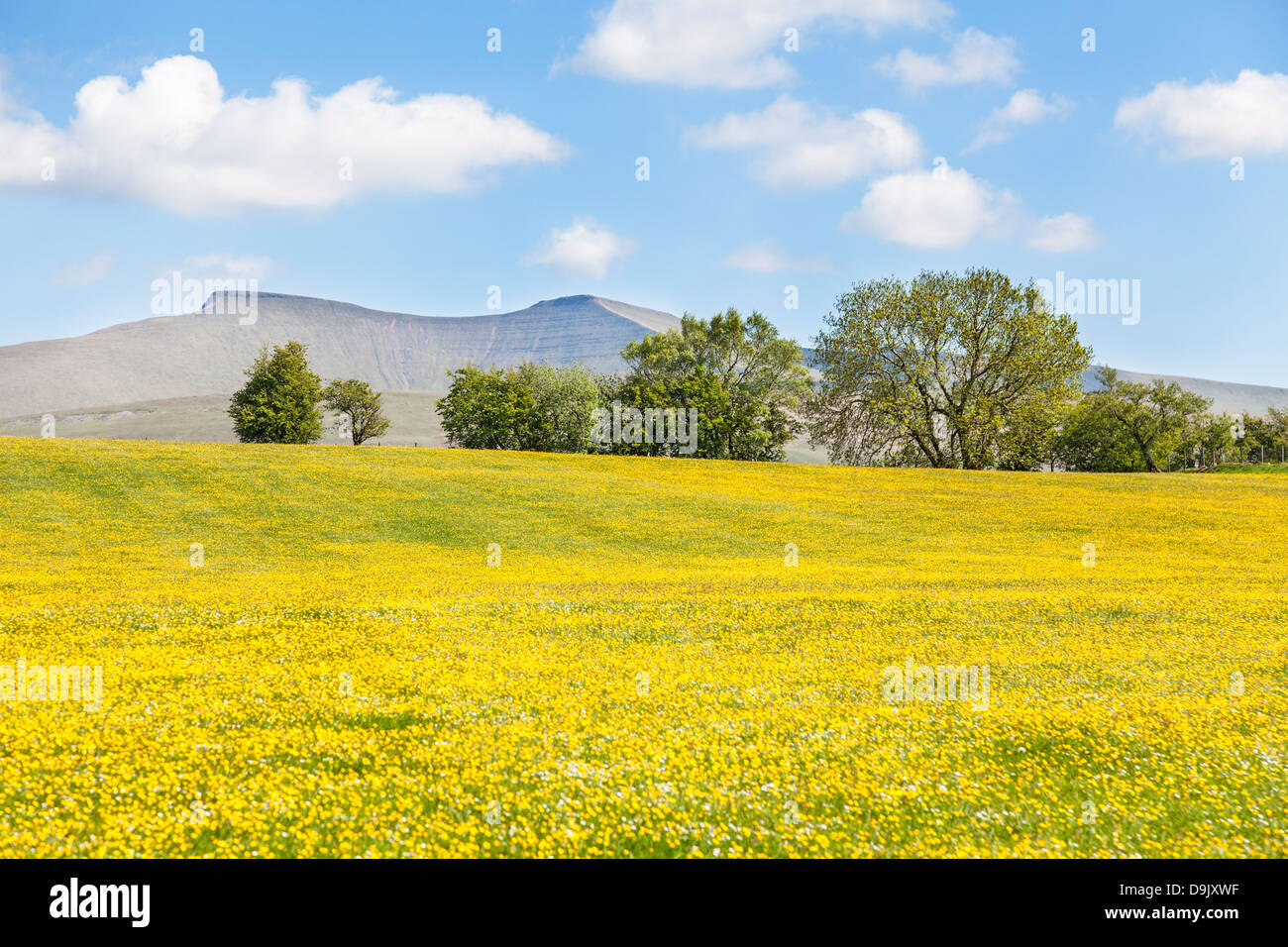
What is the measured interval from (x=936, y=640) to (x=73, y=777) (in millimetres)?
17999

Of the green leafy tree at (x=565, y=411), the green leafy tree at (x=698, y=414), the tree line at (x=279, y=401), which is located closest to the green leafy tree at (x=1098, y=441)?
the green leafy tree at (x=698, y=414)

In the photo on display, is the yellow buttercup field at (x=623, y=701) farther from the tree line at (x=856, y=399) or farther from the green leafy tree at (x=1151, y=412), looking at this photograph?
the green leafy tree at (x=1151, y=412)

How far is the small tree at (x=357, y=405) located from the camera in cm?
12950

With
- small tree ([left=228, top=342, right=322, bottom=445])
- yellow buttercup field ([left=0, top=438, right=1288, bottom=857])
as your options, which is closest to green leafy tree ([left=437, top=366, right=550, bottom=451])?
small tree ([left=228, top=342, right=322, bottom=445])

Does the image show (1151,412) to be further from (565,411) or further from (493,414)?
(493,414)

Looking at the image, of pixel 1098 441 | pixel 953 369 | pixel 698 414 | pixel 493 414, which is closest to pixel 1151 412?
pixel 1098 441

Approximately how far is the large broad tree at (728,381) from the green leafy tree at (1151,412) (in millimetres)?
55288

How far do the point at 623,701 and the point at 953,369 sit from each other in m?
73.3

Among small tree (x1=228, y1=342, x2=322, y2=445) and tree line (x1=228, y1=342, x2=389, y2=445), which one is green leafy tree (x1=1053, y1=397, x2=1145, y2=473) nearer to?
tree line (x1=228, y1=342, x2=389, y2=445)

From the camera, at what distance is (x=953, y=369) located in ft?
254

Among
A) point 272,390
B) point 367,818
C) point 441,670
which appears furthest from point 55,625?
point 272,390
